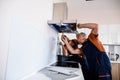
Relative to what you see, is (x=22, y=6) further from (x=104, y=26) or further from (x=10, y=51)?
(x=104, y=26)

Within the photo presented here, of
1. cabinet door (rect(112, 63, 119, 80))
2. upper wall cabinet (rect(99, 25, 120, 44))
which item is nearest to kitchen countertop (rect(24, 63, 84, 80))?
cabinet door (rect(112, 63, 119, 80))

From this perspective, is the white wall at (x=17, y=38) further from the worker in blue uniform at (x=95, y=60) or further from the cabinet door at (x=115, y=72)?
the cabinet door at (x=115, y=72)

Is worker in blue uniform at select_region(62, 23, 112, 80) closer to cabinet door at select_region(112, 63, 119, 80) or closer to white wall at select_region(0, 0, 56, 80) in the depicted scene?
white wall at select_region(0, 0, 56, 80)

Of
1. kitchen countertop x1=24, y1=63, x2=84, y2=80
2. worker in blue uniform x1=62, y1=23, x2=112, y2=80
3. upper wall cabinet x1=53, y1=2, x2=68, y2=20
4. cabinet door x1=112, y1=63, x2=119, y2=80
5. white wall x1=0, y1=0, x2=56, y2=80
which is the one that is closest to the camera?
white wall x1=0, y1=0, x2=56, y2=80

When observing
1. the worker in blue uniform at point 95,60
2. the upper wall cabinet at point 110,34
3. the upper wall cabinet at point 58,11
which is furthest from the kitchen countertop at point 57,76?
the upper wall cabinet at point 110,34

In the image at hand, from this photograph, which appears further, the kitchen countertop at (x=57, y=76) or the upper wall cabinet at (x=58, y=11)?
the upper wall cabinet at (x=58, y=11)

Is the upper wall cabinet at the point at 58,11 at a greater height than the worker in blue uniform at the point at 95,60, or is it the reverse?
the upper wall cabinet at the point at 58,11

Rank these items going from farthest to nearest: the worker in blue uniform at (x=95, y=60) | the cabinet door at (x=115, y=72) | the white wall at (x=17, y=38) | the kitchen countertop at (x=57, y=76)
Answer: the cabinet door at (x=115, y=72), the worker in blue uniform at (x=95, y=60), the kitchen countertop at (x=57, y=76), the white wall at (x=17, y=38)

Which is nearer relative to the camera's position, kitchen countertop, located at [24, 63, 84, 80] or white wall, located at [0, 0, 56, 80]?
white wall, located at [0, 0, 56, 80]

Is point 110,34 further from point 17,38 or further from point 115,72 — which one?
point 17,38

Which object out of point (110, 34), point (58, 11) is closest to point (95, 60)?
point (58, 11)

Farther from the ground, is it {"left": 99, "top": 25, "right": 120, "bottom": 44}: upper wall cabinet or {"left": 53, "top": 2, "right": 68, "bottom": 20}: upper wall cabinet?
{"left": 53, "top": 2, "right": 68, "bottom": 20}: upper wall cabinet

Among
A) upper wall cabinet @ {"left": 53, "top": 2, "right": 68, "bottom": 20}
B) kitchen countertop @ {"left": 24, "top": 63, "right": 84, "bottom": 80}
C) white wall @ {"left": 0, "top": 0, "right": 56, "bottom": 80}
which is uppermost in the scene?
upper wall cabinet @ {"left": 53, "top": 2, "right": 68, "bottom": 20}

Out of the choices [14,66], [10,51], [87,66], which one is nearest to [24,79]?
[14,66]
